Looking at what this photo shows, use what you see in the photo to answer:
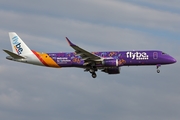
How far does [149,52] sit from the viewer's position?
10506 cm

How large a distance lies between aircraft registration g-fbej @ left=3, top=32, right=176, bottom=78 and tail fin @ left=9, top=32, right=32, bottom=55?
2.14 ft

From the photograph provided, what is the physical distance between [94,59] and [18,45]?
622 inches

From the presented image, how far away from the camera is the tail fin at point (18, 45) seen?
111 metres

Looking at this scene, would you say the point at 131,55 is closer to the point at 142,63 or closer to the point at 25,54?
the point at 142,63

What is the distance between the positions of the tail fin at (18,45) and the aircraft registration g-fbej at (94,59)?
0.65 metres

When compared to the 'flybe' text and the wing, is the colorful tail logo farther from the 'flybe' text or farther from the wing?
the 'flybe' text

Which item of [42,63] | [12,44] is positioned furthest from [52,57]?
[12,44]

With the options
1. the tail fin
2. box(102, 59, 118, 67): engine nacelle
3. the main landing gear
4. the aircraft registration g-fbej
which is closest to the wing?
the aircraft registration g-fbej

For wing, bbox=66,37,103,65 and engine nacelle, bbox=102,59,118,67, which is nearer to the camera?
wing, bbox=66,37,103,65

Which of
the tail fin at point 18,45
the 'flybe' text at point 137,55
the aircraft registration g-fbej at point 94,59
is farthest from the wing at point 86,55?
the tail fin at point 18,45

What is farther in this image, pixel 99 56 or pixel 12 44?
pixel 12 44

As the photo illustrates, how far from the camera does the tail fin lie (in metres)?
111

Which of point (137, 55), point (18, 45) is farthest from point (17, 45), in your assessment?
point (137, 55)

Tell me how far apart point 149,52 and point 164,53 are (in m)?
2.63
